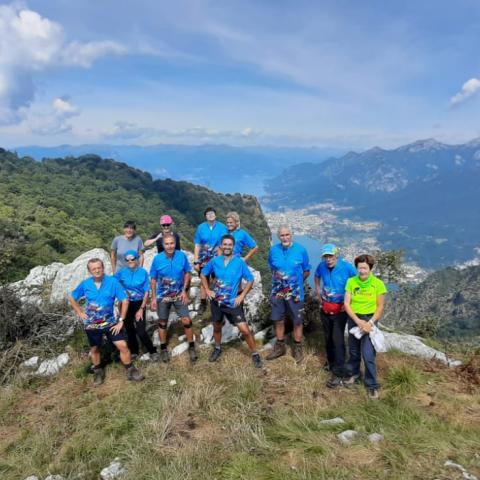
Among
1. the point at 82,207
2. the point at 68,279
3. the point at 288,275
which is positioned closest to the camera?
the point at 288,275

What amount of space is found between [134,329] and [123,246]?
1532 millimetres

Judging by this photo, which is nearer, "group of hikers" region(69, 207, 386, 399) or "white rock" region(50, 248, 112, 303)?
"group of hikers" region(69, 207, 386, 399)

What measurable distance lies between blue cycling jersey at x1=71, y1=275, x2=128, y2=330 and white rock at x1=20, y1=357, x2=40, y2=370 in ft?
6.68

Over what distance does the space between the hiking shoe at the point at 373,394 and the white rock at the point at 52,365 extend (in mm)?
5373

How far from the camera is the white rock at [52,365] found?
6.32 m

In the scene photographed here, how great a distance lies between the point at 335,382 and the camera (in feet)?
16.8

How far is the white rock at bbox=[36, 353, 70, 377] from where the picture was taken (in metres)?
6.32

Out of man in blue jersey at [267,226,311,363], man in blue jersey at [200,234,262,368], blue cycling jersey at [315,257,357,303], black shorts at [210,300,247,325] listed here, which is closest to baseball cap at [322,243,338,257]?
blue cycling jersey at [315,257,357,303]

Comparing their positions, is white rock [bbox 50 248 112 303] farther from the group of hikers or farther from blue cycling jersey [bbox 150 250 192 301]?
blue cycling jersey [bbox 150 250 192 301]

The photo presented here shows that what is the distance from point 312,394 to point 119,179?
251 feet

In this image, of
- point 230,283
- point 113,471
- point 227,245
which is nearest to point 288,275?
point 230,283

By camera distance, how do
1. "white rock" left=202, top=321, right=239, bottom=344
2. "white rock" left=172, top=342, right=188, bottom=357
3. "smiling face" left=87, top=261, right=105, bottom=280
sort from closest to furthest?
"smiling face" left=87, top=261, right=105, bottom=280 < "white rock" left=172, top=342, right=188, bottom=357 < "white rock" left=202, top=321, right=239, bottom=344

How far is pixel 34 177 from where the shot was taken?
5841 centimetres

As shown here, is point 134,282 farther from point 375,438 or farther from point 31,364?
point 375,438
